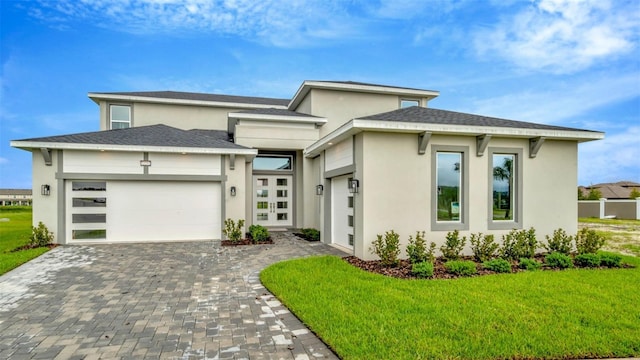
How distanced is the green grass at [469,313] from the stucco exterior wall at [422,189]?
6.10 feet

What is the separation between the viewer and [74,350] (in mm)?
3352

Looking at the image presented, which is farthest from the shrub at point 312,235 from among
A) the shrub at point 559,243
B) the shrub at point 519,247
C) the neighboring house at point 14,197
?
the neighboring house at point 14,197

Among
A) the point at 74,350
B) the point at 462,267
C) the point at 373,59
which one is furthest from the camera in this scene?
the point at 373,59

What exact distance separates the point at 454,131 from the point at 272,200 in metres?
8.81

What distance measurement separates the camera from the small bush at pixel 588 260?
713cm

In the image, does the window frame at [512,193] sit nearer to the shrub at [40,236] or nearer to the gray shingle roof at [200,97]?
the shrub at [40,236]

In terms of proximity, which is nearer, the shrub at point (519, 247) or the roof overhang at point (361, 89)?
the shrub at point (519, 247)

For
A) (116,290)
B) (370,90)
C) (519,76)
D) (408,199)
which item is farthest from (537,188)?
(519,76)

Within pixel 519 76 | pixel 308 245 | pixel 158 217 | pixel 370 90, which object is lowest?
pixel 308 245

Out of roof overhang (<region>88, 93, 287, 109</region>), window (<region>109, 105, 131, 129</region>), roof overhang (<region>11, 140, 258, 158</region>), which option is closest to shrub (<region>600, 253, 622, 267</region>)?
roof overhang (<region>11, 140, 258, 158</region>)

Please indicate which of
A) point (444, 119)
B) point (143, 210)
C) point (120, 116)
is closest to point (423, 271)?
point (444, 119)

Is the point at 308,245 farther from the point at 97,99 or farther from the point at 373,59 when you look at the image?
the point at 373,59

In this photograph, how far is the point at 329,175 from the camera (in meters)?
10.1

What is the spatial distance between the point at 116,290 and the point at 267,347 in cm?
355
